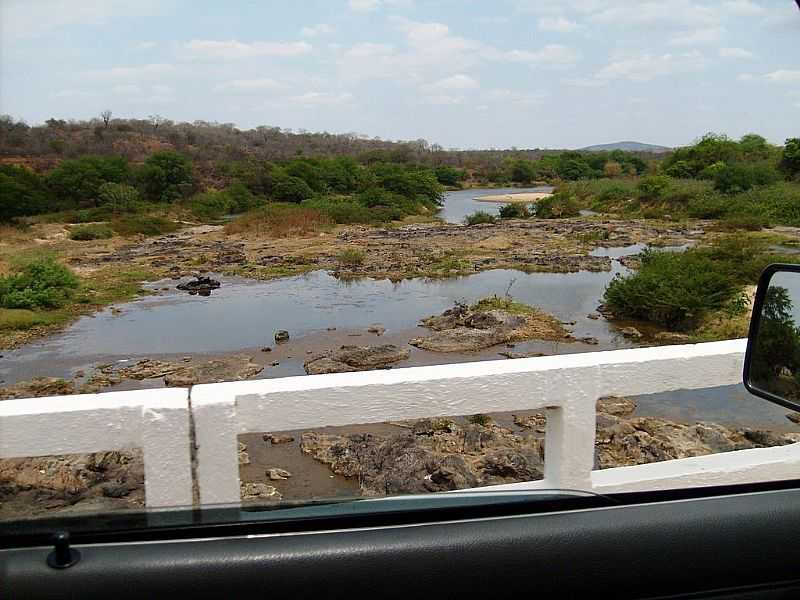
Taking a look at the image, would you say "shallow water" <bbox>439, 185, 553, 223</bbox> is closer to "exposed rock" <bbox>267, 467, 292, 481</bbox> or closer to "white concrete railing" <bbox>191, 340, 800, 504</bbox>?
"exposed rock" <bbox>267, 467, 292, 481</bbox>

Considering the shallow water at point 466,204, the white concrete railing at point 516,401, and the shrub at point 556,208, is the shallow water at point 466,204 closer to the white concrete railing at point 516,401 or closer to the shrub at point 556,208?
the shrub at point 556,208

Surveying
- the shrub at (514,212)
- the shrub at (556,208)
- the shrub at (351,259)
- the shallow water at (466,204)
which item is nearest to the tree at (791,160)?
the shrub at (556,208)

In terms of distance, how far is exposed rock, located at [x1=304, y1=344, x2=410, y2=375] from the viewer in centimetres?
972

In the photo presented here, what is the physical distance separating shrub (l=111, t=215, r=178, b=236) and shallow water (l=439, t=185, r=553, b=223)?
10.9m

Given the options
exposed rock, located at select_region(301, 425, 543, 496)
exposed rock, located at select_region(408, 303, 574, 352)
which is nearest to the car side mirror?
exposed rock, located at select_region(301, 425, 543, 496)

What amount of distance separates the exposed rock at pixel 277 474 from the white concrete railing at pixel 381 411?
3.83m

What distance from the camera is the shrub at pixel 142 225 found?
22761 millimetres

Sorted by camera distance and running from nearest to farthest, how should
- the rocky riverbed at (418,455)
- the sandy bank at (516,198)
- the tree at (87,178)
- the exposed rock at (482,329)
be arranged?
the rocky riverbed at (418,455) → the exposed rock at (482,329) → the tree at (87,178) → the sandy bank at (516,198)

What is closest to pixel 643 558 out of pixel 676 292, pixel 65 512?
pixel 65 512

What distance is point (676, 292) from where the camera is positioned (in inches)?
472

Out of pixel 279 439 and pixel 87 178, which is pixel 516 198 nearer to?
pixel 87 178

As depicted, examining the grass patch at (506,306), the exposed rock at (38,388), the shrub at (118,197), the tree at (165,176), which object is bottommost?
the exposed rock at (38,388)

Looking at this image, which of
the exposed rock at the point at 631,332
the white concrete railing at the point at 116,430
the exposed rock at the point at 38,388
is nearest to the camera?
the white concrete railing at the point at 116,430

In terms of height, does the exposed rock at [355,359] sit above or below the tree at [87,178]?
below
